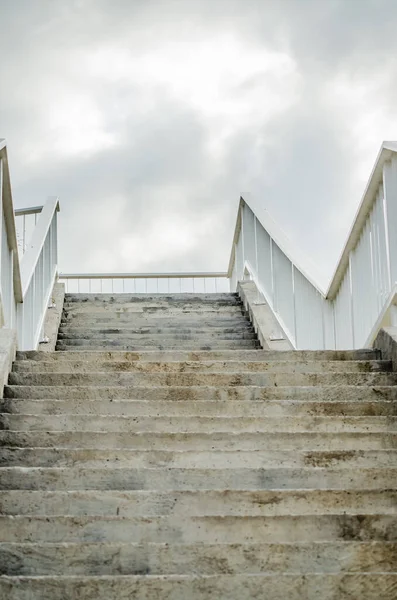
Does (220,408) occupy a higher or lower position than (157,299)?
higher

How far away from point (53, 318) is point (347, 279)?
340 centimetres

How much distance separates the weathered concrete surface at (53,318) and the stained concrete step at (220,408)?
3.24 meters

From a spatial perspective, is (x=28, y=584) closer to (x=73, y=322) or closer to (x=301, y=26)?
(x=73, y=322)

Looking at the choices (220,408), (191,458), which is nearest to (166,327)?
(220,408)

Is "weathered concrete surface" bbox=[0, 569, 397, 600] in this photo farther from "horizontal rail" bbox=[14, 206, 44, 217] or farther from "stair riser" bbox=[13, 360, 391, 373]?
"horizontal rail" bbox=[14, 206, 44, 217]

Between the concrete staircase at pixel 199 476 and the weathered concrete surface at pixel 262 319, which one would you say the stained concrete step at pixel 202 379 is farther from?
the weathered concrete surface at pixel 262 319

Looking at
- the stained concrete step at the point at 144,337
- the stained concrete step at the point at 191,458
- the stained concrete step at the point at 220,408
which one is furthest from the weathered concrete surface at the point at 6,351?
the stained concrete step at the point at 144,337

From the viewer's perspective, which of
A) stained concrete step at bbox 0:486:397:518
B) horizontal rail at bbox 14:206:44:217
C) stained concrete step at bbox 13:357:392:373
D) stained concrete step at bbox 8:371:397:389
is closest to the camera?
stained concrete step at bbox 0:486:397:518

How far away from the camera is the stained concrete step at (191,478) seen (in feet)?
14.0

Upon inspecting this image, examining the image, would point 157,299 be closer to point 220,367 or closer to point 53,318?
point 53,318

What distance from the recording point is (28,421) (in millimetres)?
4758

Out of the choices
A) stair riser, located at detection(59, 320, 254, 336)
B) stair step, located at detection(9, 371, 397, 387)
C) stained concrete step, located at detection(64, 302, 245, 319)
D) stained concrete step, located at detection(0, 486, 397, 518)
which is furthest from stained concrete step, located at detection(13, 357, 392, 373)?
stained concrete step, located at detection(64, 302, 245, 319)

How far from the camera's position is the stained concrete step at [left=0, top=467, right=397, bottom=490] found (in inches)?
168

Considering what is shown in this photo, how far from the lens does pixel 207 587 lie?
355cm
